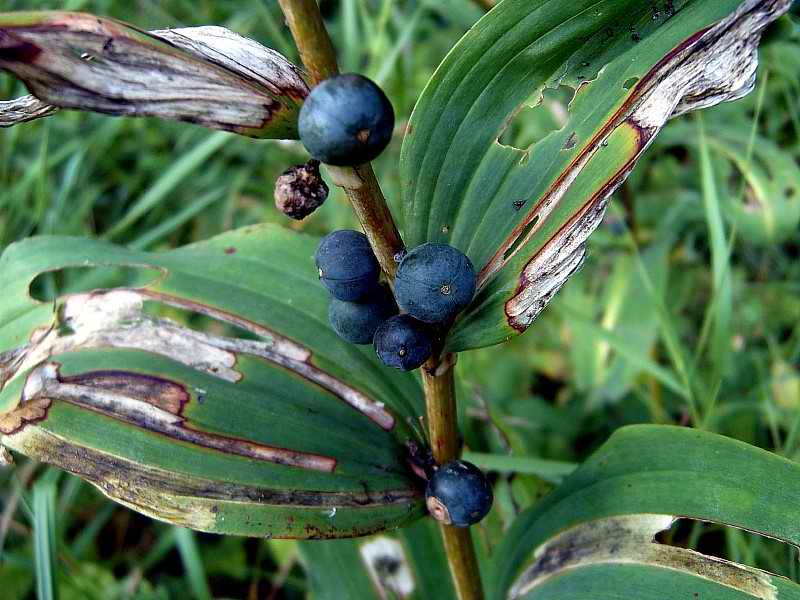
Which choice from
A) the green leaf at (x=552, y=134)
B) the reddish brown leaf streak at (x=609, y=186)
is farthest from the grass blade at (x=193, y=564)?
the reddish brown leaf streak at (x=609, y=186)

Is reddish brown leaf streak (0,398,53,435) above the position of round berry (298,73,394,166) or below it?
below

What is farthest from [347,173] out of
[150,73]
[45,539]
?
[45,539]

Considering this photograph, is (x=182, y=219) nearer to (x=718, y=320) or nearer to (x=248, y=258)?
(x=248, y=258)

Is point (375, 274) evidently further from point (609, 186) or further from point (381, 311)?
point (609, 186)

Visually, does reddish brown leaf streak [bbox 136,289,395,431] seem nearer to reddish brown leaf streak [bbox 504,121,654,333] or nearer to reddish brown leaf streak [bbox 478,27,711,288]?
reddish brown leaf streak [bbox 478,27,711,288]

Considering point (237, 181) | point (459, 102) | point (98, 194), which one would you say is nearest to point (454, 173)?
point (459, 102)

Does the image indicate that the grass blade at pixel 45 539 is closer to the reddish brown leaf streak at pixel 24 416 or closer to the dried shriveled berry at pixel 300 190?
the reddish brown leaf streak at pixel 24 416

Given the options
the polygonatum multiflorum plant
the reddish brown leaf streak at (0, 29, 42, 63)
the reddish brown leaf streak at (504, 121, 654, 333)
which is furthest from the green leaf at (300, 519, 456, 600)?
the reddish brown leaf streak at (0, 29, 42, 63)
